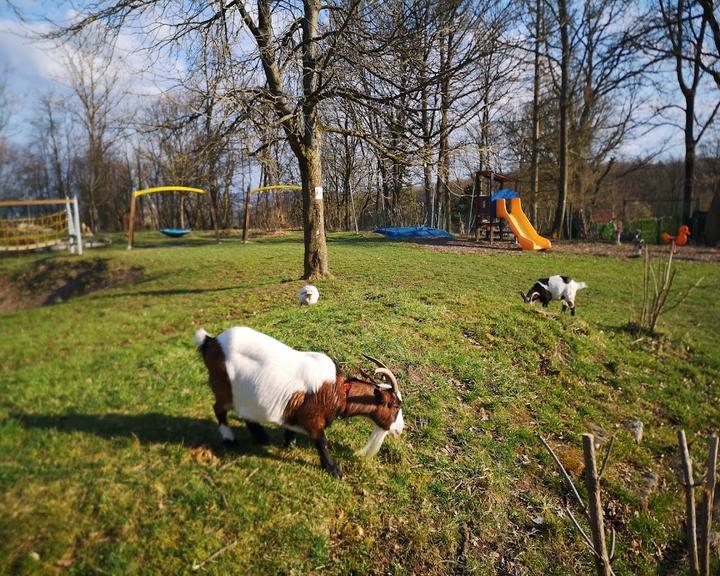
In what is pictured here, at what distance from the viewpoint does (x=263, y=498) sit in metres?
3.24

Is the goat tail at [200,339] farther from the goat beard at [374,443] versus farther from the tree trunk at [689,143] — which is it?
the tree trunk at [689,143]

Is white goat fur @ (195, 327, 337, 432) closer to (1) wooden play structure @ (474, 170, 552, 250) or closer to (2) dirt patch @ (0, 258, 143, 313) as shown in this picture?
(2) dirt patch @ (0, 258, 143, 313)

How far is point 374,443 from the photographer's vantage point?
389 cm

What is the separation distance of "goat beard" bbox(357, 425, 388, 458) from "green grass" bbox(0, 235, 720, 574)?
0.37 ft

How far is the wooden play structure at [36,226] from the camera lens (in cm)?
160

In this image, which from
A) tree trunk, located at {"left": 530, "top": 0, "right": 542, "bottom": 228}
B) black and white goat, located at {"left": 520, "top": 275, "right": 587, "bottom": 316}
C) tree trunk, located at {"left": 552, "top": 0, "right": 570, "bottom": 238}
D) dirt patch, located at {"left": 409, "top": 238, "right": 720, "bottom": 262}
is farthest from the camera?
tree trunk, located at {"left": 552, "top": 0, "right": 570, "bottom": 238}

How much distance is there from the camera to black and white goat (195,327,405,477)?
3098 millimetres

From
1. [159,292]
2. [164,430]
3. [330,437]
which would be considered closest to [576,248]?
[330,437]

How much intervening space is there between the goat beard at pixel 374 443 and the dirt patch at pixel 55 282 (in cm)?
243

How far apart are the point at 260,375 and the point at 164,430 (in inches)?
34.7

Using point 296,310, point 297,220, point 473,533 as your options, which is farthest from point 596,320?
point 297,220

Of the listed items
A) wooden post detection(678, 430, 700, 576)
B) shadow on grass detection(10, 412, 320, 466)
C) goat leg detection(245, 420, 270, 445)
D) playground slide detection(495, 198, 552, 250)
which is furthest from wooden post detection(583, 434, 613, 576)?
playground slide detection(495, 198, 552, 250)

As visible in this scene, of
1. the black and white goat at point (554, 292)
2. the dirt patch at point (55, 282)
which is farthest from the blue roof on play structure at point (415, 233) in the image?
the dirt patch at point (55, 282)

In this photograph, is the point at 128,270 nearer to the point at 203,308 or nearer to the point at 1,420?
the point at 1,420
